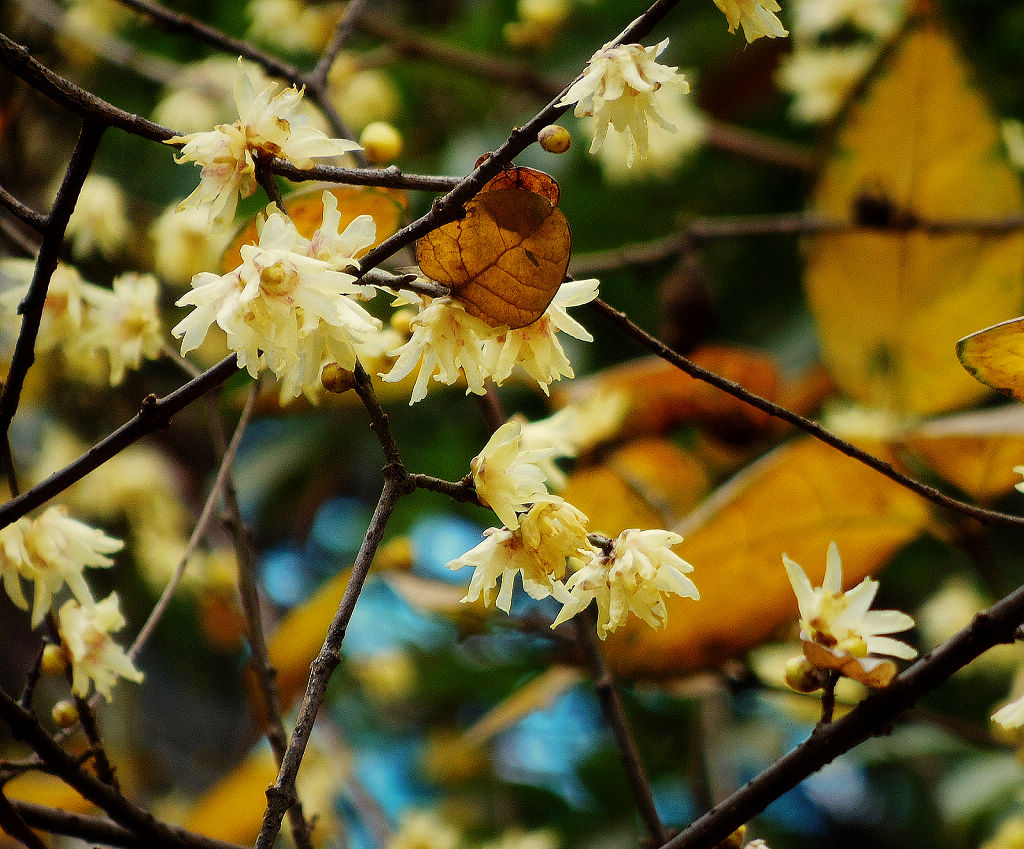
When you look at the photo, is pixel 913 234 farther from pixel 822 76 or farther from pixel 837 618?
pixel 837 618

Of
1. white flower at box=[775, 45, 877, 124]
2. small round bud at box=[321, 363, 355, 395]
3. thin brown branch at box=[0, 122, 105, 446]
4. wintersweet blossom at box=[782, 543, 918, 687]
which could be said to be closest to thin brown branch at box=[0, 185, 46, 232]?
thin brown branch at box=[0, 122, 105, 446]

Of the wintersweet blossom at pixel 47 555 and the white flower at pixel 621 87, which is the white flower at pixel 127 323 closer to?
the wintersweet blossom at pixel 47 555

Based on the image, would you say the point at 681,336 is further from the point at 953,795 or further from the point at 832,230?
the point at 953,795

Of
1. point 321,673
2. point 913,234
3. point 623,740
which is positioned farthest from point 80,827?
point 913,234

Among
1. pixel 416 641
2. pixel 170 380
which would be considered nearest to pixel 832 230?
pixel 416 641

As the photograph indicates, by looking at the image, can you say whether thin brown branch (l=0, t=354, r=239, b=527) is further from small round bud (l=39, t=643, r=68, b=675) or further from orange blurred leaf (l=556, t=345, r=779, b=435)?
orange blurred leaf (l=556, t=345, r=779, b=435)
